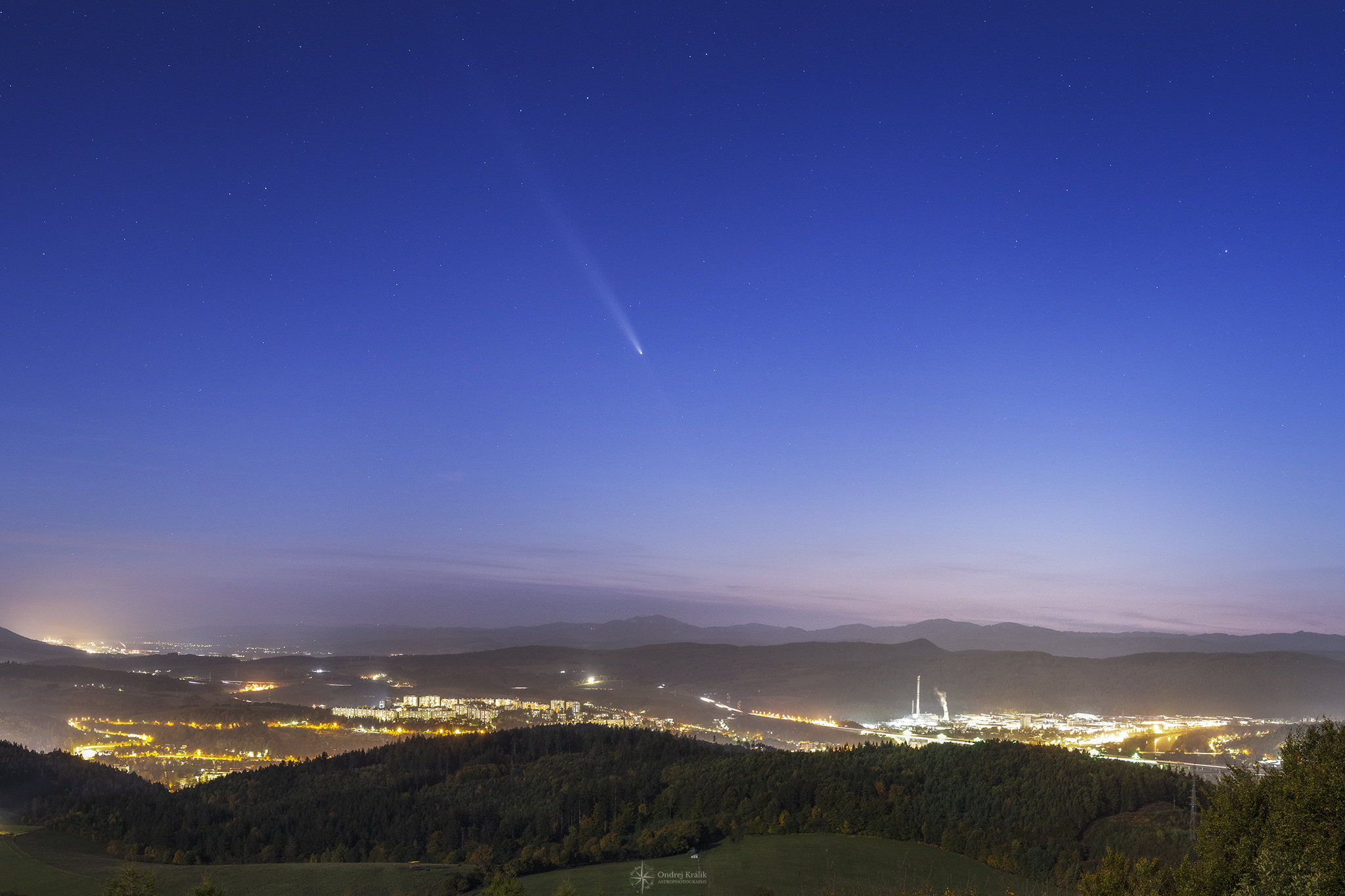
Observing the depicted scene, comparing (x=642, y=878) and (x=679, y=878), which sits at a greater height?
(x=642, y=878)

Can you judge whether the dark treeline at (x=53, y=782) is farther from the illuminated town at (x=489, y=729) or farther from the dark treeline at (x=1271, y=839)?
the dark treeline at (x=1271, y=839)

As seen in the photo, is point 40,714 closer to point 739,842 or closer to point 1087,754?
point 739,842

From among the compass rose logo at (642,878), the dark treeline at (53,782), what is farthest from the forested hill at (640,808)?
the compass rose logo at (642,878)

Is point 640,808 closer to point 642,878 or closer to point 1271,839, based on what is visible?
point 642,878

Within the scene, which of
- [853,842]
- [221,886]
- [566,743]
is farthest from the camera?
[566,743]

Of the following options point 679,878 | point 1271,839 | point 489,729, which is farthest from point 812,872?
point 489,729

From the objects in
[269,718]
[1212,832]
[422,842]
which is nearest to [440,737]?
[422,842]
